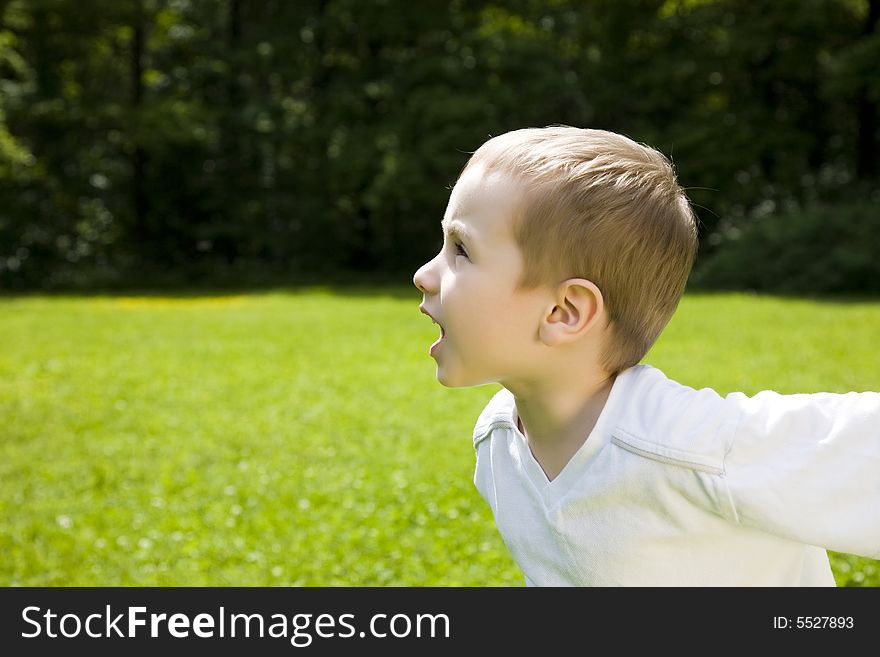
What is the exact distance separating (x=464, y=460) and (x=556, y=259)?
4.38 metres

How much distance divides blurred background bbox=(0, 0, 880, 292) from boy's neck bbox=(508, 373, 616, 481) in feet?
58.2

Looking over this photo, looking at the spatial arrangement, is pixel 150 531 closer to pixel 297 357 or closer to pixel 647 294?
pixel 647 294

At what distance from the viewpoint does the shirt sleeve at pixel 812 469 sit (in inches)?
53.2

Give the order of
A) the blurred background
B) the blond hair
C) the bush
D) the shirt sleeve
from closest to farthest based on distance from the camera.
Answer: the shirt sleeve
the blond hair
the bush
the blurred background

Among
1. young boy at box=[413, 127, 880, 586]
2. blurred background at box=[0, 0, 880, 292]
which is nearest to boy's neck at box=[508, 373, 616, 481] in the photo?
young boy at box=[413, 127, 880, 586]

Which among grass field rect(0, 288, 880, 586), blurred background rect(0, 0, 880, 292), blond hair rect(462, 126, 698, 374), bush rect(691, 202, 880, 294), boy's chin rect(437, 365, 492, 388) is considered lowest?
boy's chin rect(437, 365, 492, 388)

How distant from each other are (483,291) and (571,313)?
0.50 feet

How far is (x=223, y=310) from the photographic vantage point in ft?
47.9

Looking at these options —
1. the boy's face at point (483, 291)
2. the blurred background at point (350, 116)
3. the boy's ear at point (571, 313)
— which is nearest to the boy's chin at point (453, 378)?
the boy's face at point (483, 291)

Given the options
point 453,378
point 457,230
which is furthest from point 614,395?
point 457,230

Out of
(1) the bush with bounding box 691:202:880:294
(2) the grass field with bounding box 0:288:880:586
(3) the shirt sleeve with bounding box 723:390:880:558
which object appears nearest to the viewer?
(3) the shirt sleeve with bounding box 723:390:880:558

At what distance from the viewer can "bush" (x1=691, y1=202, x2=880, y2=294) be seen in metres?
15.4

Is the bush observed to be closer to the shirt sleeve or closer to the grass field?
the grass field
